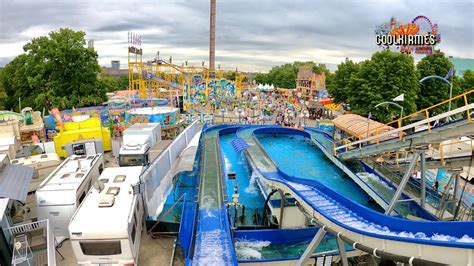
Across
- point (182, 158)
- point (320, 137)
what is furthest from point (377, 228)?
point (320, 137)

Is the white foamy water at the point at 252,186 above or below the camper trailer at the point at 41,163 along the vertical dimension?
below

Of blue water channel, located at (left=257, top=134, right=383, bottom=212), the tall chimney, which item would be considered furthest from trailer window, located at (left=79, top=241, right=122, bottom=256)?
the tall chimney

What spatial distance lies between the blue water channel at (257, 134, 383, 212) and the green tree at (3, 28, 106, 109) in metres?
22.2

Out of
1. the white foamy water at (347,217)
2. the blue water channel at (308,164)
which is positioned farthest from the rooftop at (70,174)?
the blue water channel at (308,164)

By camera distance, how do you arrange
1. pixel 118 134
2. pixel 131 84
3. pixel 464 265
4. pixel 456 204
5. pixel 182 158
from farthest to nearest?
1. pixel 131 84
2. pixel 118 134
3. pixel 182 158
4. pixel 456 204
5. pixel 464 265

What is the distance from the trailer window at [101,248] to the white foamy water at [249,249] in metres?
4.42

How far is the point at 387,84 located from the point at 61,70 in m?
36.3

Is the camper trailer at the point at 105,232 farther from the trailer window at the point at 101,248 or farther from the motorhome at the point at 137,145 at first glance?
the motorhome at the point at 137,145

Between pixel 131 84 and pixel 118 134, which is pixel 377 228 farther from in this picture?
pixel 131 84

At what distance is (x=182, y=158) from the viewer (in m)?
16.2

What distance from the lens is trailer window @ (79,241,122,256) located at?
29.2ft

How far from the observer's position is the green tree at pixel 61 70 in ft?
109

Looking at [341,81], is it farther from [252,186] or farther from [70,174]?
[70,174]

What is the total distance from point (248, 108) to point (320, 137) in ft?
53.1
